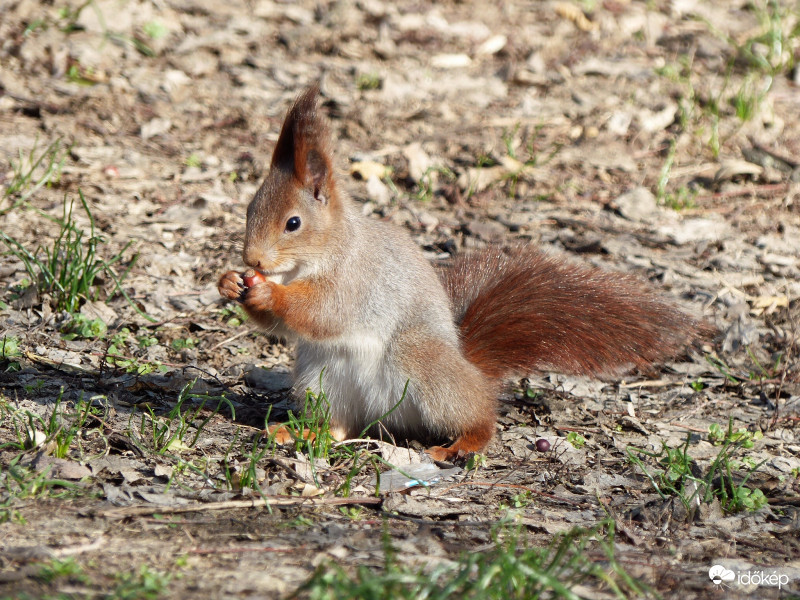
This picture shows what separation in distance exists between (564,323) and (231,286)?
3.76ft

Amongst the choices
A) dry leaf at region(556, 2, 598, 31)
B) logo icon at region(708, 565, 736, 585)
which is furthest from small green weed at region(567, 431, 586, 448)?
dry leaf at region(556, 2, 598, 31)

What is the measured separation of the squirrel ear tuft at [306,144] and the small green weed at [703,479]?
132 cm

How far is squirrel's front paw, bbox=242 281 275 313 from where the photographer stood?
277 cm

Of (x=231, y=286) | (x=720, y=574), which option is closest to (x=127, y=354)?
(x=231, y=286)

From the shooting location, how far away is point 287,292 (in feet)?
9.31

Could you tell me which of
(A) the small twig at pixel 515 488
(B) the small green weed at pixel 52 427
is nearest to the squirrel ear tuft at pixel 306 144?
(B) the small green weed at pixel 52 427

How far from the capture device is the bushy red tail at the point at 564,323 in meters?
3.04

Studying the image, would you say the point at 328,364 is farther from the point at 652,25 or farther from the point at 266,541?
the point at 652,25

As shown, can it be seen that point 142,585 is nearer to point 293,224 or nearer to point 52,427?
point 52,427

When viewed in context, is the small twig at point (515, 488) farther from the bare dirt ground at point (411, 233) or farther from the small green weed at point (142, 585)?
the small green weed at point (142, 585)

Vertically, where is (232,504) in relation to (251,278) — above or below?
below

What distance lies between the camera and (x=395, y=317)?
9.64 ft

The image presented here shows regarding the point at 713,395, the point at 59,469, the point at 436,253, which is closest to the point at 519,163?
the point at 436,253

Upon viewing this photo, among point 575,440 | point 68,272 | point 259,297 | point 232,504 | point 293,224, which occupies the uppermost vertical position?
point 293,224
